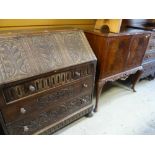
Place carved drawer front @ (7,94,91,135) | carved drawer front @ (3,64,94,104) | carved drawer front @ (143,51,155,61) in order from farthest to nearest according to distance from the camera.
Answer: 1. carved drawer front @ (143,51,155,61)
2. carved drawer front @ (7,94,91,135)
3. carved drawer front @ (3,64,94,104)

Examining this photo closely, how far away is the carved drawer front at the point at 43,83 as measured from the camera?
1.07m

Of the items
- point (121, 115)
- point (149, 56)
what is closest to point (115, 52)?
point (121, 115)

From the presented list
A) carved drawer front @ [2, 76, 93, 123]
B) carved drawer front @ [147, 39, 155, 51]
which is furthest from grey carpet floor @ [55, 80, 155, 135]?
carved drawer front @ [147, 39, 155, 51]

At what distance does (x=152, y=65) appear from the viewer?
256cm

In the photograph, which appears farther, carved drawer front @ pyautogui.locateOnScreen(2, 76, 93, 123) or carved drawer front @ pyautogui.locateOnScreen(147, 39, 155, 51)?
carved drawer front @ pyautogui.locateOnScreen(147, 39, 155, 51)

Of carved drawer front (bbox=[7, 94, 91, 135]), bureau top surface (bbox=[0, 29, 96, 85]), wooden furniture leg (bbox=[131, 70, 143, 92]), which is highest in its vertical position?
bureau top surface (bbox=[0, 29, 96, 85])

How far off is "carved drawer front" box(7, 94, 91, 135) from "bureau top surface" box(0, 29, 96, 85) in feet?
1.37

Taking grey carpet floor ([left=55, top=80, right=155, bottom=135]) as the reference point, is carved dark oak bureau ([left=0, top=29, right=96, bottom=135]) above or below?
above

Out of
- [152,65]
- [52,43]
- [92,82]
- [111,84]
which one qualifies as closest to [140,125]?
[92,82]

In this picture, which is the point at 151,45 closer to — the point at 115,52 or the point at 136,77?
the point at 136,77

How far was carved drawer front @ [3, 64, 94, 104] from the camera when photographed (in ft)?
3.52

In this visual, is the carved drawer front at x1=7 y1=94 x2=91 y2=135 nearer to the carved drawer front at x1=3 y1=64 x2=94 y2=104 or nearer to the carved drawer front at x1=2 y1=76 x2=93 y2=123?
the carved drawer front at x1=2 y1=76 x2=93 y2=123
